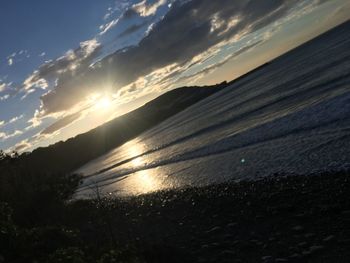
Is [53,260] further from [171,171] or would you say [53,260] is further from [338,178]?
[171,171]

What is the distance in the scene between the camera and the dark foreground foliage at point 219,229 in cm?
1280

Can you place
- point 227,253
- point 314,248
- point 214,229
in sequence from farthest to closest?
point 214,229 < point 227,253 < point 314,248

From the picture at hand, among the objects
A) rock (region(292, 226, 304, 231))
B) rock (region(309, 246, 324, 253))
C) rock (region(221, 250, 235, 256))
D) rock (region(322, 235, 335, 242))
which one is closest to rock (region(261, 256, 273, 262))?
rock (region(309, 246, 324, 253))

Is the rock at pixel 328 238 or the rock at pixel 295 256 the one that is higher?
the rock at pixel 295 256

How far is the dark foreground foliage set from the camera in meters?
12.8

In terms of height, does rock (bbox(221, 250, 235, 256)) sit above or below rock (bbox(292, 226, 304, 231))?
above

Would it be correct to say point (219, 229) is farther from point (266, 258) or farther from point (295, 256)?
point (295, 256)

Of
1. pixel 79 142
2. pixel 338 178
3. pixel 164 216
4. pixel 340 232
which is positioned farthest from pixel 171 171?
pixel 79 142

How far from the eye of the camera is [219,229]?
17.4 meters

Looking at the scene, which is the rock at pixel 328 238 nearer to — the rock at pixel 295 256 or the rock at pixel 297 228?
the rock at pixel 295 256

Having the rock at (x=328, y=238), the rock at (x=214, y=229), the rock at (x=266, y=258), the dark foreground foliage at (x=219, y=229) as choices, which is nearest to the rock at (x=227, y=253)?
the dark foreground foliage at (x=219, y=229)

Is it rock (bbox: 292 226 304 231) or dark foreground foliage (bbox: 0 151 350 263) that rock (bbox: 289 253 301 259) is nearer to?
dark foreground foliage (bbox: 0 151 350 263)

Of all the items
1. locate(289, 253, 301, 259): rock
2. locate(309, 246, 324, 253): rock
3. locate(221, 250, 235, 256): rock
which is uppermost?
locate(221, 250, 235, 256): rock

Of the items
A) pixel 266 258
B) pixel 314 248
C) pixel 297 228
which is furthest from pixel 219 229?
pixel 314 248
